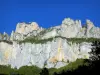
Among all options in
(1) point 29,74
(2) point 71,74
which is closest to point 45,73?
(2) point 71,74

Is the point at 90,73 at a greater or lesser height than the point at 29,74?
lesser

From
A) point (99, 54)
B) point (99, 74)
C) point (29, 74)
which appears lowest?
point (99, 74)

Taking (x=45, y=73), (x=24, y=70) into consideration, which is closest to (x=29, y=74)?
(x=24, y=70)

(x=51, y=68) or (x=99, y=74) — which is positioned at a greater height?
(x=51, y=68)

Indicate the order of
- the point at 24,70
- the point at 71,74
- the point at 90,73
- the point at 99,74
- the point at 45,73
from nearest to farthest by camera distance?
1. the point at 99,74
2. the point at 90,73
3. the point at 71,74
4. the point at 45,73
5. the point at 24,70

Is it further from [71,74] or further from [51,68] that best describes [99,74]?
[51,68]

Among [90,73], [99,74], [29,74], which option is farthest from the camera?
[29,74]

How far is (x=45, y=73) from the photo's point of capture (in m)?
93.4

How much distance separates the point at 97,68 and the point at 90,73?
240 cm

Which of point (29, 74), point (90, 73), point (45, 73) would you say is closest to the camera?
point (90, 73)

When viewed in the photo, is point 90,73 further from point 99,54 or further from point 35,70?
point 35,70

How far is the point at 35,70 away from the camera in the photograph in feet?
640

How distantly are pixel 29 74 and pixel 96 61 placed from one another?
131942 millimetres

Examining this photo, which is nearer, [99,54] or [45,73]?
[99,54]
